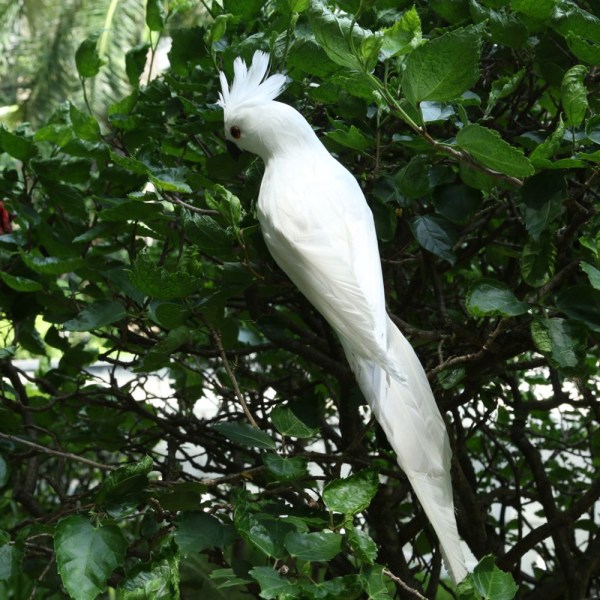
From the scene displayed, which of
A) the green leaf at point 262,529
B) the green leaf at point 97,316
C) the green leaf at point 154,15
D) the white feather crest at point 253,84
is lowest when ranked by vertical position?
the green leaf at point 262,529

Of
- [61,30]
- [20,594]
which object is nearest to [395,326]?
[20,594]

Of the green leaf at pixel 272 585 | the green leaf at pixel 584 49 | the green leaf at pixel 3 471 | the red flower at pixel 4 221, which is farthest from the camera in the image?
the red flower at pixel 4 221

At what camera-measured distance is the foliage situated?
0.81 meters

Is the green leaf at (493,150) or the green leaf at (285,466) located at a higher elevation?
the green leaf at (493,150)

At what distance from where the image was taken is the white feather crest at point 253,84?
1.02 metres

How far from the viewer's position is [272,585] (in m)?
0.75

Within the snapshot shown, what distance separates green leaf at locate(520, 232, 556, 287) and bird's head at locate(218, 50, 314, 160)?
305mm

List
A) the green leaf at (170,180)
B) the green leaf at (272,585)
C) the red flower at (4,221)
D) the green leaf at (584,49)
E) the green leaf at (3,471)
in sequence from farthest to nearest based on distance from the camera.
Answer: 1. the red flower at (4,221)
2. the green leaf at (3,471)
3. the green leaf at (170,180)
4. the green leaf at (584,49)
5. the green leaf at (272,585)

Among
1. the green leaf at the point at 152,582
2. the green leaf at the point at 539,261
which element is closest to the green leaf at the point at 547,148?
the green leaf at the point at 539,261

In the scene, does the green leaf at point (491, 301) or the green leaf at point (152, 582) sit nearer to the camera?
the green leaf at point (152, 582)

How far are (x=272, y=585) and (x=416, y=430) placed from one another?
0.27 metres

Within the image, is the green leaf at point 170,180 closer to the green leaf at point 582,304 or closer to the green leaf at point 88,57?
the green leaf at point 88,57

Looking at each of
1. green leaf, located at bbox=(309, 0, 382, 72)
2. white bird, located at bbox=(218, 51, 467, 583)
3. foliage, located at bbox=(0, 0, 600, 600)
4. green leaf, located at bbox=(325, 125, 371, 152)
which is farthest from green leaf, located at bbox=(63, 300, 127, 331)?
green leaf, located at bbox=(309, 0, 382, 72)

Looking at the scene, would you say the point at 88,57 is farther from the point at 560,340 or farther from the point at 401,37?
the point at 560,340
